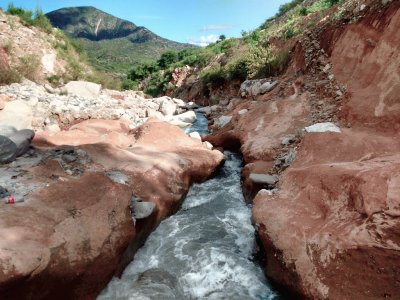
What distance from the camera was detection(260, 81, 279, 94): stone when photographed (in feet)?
39.5

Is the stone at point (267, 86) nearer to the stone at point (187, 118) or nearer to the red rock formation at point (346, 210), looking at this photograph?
the stone at point (187, 118)

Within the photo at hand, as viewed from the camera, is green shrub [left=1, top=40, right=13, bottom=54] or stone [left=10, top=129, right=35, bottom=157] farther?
green shrub [left=1, top=40, right=13, bottom=54]

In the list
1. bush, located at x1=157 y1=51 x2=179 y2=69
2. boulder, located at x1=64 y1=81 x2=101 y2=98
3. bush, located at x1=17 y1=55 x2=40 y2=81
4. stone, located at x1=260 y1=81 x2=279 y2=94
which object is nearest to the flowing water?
stone, located at x1=260 y1=81 x2=279 y2=94

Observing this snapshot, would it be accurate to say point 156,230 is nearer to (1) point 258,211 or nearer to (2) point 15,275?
(1) point 258,211

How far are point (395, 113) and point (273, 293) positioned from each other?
3.94 meters

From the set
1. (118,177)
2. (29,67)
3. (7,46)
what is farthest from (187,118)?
(118,177)

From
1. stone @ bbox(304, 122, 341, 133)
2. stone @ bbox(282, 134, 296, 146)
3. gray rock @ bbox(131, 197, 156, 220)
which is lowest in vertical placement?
gray rock @ bbox(131, 197, 156, 220)

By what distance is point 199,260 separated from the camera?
5473 mm

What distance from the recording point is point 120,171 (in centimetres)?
669

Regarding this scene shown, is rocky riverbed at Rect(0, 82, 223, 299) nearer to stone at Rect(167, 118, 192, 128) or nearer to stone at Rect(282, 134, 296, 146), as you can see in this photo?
stone at Rect(282, 134, 296, 146)

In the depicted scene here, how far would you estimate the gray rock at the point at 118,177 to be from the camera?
244 inches

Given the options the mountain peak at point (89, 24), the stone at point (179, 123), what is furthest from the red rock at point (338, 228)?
the mountain peak at point (89, 24)

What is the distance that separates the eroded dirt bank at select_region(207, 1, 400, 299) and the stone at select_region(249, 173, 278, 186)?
58 mm

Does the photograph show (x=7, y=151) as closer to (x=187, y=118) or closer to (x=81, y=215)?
(x=81, y=215)
